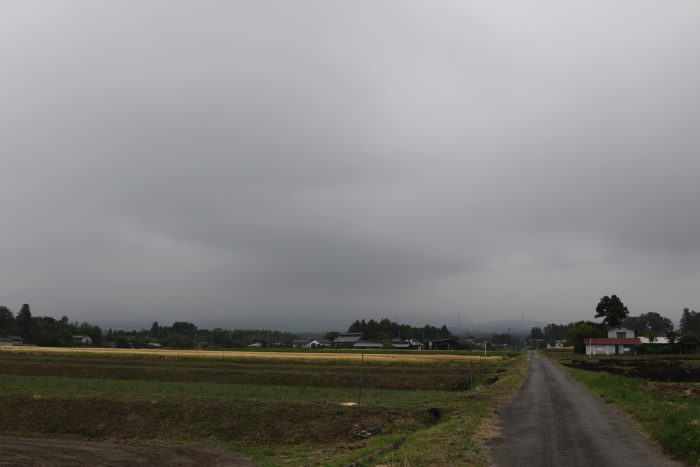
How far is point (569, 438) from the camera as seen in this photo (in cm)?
1838

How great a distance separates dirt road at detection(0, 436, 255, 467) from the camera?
2006 centimetres

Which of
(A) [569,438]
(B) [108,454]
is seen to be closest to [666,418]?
(A) [569,438]

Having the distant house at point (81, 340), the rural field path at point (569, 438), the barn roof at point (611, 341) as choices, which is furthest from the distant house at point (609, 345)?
the distant house at point (81, 340)

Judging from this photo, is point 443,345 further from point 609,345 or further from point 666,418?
point 666,418

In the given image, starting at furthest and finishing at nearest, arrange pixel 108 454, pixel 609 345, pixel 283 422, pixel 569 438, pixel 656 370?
pixel 609 345
pixel 656 370
pixel 283 422
pixel 108 454
pixel 569 438

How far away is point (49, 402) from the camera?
104 ft

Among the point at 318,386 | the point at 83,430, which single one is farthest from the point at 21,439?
the point at 318,386

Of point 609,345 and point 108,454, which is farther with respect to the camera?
point 609,345

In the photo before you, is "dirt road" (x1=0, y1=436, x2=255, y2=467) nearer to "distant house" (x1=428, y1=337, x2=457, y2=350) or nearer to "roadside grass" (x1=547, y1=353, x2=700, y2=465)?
"roadside grass" (x1=547, y1=353, x2=700, y2=465)

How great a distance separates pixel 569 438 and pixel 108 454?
58.1 feet

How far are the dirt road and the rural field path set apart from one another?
32.5 ft

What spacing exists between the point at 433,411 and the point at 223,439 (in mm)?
10130

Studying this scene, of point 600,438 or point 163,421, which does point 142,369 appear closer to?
point 163,421

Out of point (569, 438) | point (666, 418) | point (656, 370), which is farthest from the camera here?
A: point (656, 370)
